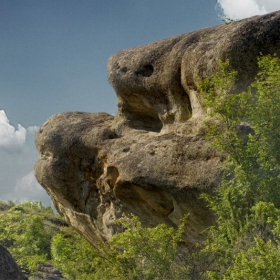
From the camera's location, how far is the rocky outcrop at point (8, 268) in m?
6.17

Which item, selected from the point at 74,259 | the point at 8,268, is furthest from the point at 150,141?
the point at 8,268

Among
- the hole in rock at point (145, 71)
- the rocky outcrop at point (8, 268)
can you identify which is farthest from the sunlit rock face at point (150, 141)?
the rocky outcrop at point (8, 268)

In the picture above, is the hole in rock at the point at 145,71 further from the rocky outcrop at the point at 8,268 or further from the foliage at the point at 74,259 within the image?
the rocky outcrop at the point at 8,268

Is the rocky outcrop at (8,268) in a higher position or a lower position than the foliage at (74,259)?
lower

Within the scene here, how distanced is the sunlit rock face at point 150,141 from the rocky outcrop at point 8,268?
8918 mm

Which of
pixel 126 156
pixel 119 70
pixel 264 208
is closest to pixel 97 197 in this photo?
pixel 126 156

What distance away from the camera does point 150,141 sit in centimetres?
1733

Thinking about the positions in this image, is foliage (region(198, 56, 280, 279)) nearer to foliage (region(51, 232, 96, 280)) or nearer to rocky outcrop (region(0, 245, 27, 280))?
foliage (region(51, 232, 96, 280))

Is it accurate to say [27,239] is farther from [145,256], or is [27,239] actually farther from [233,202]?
[233,202]

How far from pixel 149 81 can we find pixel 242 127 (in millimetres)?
5759

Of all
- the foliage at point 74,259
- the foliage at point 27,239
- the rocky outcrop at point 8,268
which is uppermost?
the foliage at point 27,239

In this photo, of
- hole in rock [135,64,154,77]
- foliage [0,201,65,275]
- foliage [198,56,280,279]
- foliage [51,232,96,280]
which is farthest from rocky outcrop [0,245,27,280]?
foliage [0,201,65,275]

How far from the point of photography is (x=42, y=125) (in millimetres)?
22516

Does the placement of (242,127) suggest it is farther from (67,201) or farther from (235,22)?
(67,201)
